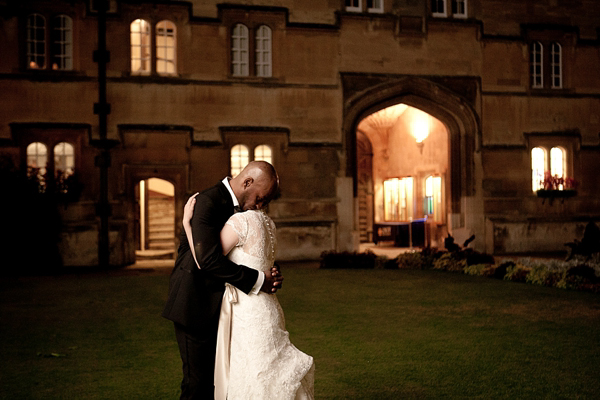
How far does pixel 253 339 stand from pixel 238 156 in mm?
12793

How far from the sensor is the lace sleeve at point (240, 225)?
3.31 meters

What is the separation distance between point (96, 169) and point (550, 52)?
13321 millimetres

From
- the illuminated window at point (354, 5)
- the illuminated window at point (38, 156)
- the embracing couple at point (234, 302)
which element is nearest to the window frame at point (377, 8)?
the illuminated window at point (354, 5)

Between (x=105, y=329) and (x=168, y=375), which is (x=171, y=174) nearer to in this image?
(x=105, y=329)

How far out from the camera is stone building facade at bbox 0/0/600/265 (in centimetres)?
1498

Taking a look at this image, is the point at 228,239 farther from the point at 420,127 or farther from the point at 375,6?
the point at 420,127

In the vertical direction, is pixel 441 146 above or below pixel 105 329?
above

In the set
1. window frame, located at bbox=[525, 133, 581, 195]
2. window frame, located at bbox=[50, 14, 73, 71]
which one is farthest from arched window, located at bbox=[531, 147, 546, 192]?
window frame, located at bbox=[50, 14, 73, 71]

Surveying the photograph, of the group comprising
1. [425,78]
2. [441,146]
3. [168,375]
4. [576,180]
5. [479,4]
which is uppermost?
[479,4]

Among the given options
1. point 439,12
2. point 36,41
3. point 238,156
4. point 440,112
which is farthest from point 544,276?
point 36,41

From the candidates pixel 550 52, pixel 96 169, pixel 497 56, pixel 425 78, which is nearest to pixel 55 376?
pixel 96 169

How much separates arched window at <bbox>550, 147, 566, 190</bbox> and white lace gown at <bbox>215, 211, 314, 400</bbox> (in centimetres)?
1637

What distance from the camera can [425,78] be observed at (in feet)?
55.2

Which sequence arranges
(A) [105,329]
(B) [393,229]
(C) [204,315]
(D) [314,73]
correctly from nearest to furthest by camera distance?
(C) [204,315] → (A) [105,329] → (D) [314,73] → (B) [393,229]
